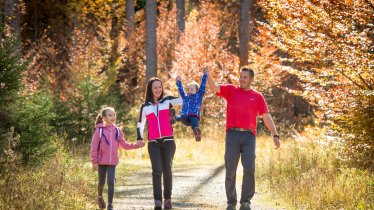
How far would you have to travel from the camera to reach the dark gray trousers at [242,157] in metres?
9.85

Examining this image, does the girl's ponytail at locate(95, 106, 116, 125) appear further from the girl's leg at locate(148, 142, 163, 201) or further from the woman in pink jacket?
the girl's leg at locate(148, 142, 163, 201)

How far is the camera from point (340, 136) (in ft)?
44.1

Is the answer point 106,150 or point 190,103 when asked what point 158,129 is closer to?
point 106,150

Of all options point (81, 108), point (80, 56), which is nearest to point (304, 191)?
point (81, 108)

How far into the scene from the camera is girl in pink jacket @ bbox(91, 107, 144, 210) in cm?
1001

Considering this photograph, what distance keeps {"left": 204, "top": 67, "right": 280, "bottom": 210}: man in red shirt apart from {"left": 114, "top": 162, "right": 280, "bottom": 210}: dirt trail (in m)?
1.03

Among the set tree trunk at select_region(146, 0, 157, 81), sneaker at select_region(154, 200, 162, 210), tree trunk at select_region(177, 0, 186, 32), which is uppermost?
tree trunk at select_region(177, 0, 186, 32)

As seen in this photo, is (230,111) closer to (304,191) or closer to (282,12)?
(304,191)

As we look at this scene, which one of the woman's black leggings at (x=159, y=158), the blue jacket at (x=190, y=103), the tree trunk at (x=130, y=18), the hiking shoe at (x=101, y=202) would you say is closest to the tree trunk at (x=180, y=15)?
the tree trunk at (x=130, y=18)

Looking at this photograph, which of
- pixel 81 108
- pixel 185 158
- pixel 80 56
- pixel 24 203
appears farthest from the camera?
pixel 80 56

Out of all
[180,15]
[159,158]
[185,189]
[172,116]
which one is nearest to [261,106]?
[172,116]

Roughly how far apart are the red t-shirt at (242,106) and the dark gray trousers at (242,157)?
0.13 metres

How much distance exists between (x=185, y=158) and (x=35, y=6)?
1530 cm

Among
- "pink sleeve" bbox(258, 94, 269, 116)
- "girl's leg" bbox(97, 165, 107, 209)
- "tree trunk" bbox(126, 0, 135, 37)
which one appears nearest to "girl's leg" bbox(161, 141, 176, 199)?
"girl's leg" bbox(97, 165, 107, 209)
